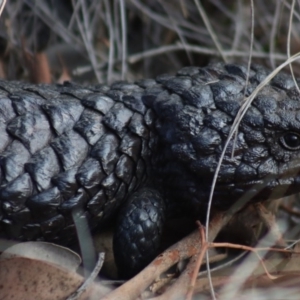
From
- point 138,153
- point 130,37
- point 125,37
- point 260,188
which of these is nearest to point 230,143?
point 260,188

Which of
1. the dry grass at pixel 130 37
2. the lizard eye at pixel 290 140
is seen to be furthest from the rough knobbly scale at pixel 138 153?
the dry grass at pixel 130 37

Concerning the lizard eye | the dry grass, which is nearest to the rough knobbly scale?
the lizard eye

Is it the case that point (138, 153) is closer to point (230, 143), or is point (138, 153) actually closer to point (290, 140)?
point (230, 143)

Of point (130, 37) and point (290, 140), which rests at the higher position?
point (290, 140)

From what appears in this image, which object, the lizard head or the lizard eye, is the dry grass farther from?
the lizard eye

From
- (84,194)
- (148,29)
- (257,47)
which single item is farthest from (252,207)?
(148,29)

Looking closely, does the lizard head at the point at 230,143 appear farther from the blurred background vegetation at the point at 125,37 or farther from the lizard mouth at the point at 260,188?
the blurred background vegetation at the point at 125,37

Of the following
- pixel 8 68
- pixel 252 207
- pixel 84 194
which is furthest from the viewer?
pixel 8 68

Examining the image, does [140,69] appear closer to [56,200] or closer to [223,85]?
[223,85]
